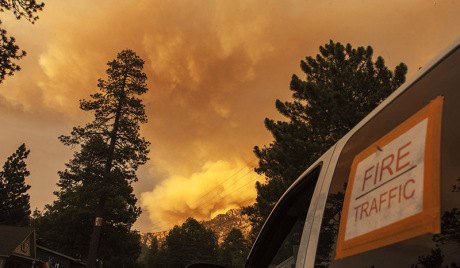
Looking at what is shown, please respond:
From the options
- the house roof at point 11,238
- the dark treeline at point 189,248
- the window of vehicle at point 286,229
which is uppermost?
the dark treeline at point 189,248

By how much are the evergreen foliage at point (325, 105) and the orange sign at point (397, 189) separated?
1383 cm

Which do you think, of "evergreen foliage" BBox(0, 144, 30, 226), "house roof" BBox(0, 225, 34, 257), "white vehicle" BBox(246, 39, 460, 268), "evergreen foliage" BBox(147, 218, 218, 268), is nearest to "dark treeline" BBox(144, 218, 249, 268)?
"evergreen foliage" BBox(147, 218, 218, 268)

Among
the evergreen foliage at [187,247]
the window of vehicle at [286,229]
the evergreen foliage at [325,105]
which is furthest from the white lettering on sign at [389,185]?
the evergreen foliage at [187,247]

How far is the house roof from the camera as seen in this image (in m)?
29.9

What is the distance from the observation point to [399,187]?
41.9 inches

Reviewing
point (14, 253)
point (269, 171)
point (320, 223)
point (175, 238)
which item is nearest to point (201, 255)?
point (175, 238)

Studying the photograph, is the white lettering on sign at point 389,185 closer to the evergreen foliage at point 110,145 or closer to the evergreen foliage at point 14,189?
the evergreen foliage at point 110,145

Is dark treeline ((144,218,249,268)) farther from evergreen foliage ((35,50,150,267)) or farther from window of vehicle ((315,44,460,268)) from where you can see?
window of vehicle ((315,44,460,268))

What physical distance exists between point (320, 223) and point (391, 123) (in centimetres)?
56

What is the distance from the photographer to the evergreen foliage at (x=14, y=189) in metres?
62.0

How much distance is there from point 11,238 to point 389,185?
131ft

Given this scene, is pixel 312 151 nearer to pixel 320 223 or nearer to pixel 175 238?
pixel 320 223

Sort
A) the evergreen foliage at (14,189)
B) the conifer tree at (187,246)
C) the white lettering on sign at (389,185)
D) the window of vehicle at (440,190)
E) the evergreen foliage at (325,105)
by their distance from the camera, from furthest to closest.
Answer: the conifer tree at (187,246), the evergreen foliage at (14,189), the evergreen foliage at (325,105), the white lettering on sign at (389,185), the window of vehicle at (440,190)

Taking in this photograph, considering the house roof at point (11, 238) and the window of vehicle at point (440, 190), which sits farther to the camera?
the house roof at point (11, 238)
